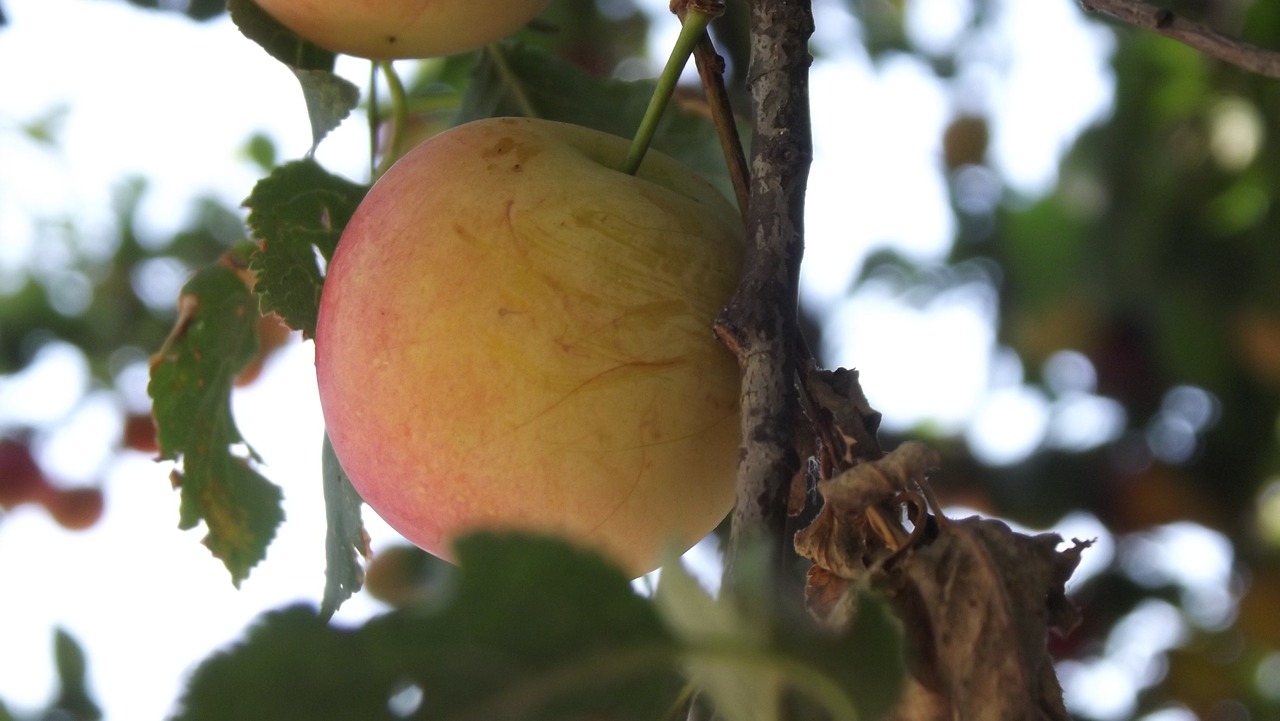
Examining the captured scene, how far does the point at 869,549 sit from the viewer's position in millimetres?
658

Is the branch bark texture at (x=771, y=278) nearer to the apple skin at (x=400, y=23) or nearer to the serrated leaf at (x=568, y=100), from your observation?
the apple skin at (x=400, y=23)

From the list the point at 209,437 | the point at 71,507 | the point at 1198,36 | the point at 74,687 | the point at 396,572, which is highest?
the point at 1198,36

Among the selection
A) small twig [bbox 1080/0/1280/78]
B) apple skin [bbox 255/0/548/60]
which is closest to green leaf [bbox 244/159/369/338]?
apple skin [bbox 255/0/548/60]

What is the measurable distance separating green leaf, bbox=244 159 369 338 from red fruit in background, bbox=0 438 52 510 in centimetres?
253

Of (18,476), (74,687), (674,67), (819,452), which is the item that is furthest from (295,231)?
(18,476)

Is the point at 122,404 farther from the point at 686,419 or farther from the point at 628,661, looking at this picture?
the point at 628,661

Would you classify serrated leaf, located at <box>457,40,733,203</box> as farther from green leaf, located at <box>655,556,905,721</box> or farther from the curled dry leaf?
green leaf, located at <box>655,556,905,721</box>

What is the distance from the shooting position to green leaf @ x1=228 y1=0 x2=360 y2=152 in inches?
34.6

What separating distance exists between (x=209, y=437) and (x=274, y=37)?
0.37 meters

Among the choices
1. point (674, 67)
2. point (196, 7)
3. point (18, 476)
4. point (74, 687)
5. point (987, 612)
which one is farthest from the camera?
point (18, 476)

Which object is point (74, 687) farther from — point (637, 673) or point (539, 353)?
point (637, 673)

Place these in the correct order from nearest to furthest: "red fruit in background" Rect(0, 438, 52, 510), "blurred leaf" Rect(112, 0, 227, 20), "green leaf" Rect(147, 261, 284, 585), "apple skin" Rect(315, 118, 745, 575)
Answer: "apple skin" Rect(315, 118, 745, 575)
"green leaf" Rect(147, 261, 284, 585)
"blurred leaf" Rect(112, 0, 227, 20)
"red fruit in background" Rect(0, 438, 52, 510)

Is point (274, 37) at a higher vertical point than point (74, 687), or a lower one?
higher

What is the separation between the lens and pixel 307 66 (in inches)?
35.9
